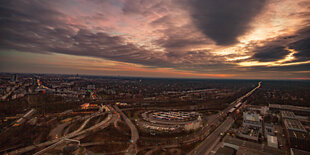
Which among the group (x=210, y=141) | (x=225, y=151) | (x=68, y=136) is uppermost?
(x=225, y=151)

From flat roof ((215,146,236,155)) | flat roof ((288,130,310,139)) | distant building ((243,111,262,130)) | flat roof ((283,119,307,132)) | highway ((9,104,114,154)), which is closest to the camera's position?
flat roof ((215,146,236,155))

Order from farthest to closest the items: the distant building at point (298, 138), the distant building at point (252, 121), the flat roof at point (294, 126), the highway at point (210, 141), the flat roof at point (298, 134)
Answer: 1. the distant building at point (252, 121)
2. the flat roof at point (294, 126)
3. the flat roof at point (298, 134)
4. the distant building at point (298, 138)
5. the highway at point (210, 141)

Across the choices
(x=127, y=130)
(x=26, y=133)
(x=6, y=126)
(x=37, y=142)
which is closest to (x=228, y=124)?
(x=127, y=130)

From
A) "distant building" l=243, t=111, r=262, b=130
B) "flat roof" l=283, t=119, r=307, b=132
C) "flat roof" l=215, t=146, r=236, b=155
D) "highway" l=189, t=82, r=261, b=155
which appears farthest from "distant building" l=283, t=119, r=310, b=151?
"flat roof" l=215, t=146, r=236, b=155

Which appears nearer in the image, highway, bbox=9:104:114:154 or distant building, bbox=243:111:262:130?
highway, bbox=9:104:114:154

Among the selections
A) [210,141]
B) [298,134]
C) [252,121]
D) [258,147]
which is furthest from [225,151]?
[298,134]

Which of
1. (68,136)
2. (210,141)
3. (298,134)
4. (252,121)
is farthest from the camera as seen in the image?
(252,121)

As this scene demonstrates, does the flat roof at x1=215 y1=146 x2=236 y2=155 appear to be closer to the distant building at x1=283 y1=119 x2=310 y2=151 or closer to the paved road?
the paved road

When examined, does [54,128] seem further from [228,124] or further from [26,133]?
[228,124]

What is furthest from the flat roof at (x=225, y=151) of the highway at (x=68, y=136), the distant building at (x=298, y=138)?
the highway at (x=68, y=136)

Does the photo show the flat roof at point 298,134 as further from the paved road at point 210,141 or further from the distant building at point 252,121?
the paved road at point 210,141

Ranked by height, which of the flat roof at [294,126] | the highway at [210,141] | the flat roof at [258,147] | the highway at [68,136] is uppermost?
the flat roof at [294,126]

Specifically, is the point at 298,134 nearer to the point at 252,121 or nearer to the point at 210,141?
the point at 252,121
